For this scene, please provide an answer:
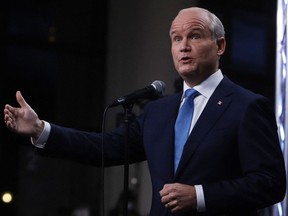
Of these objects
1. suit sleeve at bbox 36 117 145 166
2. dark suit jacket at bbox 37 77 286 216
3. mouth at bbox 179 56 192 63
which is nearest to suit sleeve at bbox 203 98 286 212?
dark suit jacket at bbox 37 77 286 216

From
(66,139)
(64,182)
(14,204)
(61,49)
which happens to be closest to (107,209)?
(64,182)

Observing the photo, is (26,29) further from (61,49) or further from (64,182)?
(64,182)

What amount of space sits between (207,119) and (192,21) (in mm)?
339

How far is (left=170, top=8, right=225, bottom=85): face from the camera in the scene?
2.22m

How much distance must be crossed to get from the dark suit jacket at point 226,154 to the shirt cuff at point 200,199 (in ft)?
0.04

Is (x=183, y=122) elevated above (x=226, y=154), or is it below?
above

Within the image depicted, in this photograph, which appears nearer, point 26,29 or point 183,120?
point 183,120

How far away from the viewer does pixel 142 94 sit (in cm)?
218

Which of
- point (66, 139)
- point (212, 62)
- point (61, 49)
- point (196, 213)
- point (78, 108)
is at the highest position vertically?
point (61, 49)

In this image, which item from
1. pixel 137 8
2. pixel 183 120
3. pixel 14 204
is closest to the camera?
pixel 183 120

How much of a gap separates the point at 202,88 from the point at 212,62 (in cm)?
9

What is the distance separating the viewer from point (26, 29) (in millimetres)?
4270

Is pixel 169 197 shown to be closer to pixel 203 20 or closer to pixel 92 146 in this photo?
pixel 92 146

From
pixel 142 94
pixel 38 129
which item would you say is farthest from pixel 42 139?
pixel 142 94
